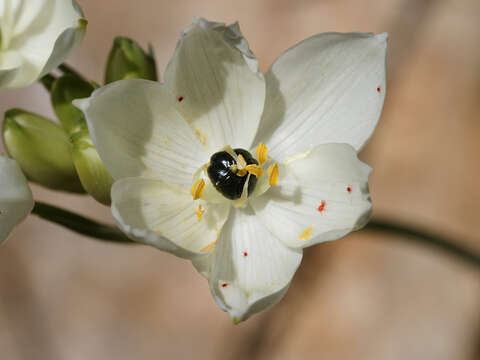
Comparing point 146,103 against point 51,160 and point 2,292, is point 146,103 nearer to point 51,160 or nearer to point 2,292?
point 51,160

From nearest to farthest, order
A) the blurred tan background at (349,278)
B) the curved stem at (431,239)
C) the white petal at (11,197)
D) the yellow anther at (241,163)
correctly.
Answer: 1. the white petal at (11,197)
2. the yellow anther at (241,163)
3. the curved stem at (431,239)
4. the blurred tan background at (349,278)

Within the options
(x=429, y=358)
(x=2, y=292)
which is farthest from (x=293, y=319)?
(x=2, y=292)

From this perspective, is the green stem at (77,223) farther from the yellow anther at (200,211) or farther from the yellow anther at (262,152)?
the yellow anther at (262,152)

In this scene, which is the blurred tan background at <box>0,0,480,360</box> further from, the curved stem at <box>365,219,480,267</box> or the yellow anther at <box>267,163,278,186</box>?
the yellow anther at <box>267,163,278,186</box>

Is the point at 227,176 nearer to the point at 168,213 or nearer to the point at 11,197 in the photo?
the point at 168,213

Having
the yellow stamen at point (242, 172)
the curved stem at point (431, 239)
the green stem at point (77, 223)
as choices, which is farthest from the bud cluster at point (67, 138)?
the curved stem at point (431, 239)

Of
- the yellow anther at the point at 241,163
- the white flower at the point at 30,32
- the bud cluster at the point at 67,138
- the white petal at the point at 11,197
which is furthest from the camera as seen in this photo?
the white flower at the point at 30,32

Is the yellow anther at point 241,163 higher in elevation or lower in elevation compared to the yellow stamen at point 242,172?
higher
